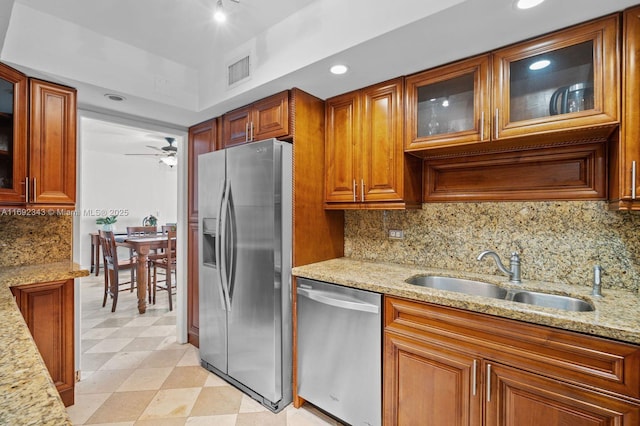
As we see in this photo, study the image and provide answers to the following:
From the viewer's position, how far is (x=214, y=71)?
2.50m

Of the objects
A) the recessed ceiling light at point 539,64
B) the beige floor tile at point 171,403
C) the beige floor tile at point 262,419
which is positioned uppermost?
the recessed ceiling light at point 539,64

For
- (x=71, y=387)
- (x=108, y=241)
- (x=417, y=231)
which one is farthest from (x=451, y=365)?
(x=108, y=241)

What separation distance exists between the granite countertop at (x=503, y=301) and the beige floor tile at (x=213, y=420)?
3.36 feet

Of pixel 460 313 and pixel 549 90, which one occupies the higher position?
pixel 549 90

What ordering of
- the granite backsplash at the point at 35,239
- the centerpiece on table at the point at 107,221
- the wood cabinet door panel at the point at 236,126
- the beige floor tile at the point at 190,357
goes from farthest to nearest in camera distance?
1. the centerpiece on table at the point at 107,221
2. the beige floor tile at the point at 190,357
3. the wood cabinet door panel at the point at 236,126
4. the granite backsplash at the point at 35,239

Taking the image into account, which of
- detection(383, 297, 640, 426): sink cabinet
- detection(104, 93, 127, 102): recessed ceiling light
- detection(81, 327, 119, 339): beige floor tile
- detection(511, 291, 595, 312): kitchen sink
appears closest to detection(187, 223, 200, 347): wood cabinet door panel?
detection(81, 327, 119, 339): beige floor tile

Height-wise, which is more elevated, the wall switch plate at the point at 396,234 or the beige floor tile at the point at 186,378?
the wall switch plate at the point at 396,234

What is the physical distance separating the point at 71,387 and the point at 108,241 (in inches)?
99.2

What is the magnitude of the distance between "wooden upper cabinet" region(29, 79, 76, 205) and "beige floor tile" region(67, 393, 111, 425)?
1.41 meters

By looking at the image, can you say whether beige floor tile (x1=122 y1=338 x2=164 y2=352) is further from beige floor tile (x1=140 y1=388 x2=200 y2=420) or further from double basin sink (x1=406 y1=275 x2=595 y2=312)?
double basin sink (x1=406 y1=275 x2=595 y2=312)

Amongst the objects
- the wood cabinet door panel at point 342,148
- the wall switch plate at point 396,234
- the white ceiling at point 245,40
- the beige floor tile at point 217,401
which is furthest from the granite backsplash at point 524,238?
the beige floor tile at point 217,401

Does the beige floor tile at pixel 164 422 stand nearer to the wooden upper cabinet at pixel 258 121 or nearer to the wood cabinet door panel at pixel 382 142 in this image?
the wood cabinet door panel at pixel 382 142

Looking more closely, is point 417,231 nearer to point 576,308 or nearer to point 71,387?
point 576,308

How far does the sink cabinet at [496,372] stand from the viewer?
1164mm
